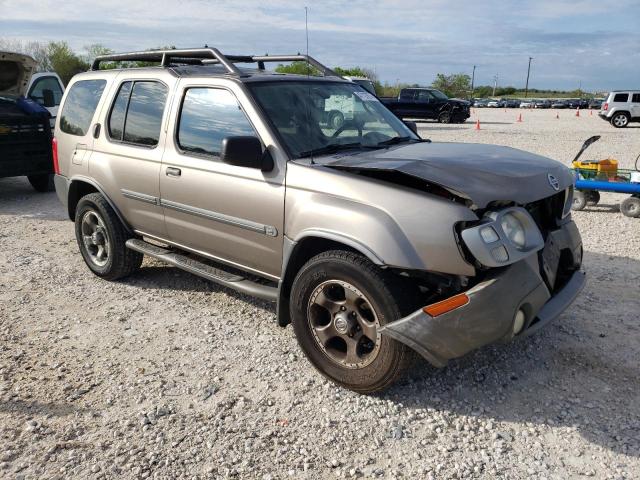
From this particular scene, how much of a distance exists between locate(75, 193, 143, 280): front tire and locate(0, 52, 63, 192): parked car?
15.3ft

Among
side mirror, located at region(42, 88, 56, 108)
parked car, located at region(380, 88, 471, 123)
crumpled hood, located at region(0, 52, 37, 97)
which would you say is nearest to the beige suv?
crumpled hood, located at region(0, 52, 37, 97)

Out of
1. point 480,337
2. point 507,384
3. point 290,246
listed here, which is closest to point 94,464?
point 290,246

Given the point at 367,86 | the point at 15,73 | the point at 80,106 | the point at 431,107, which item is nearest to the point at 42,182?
the point at 15,73

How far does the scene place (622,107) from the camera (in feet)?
85.2

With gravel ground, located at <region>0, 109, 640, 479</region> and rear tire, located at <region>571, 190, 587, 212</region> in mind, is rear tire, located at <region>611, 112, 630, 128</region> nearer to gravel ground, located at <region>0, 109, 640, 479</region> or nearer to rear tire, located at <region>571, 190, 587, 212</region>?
rear tire, located at <region>571, 190, 587, 212</region>

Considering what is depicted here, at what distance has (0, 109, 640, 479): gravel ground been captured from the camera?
293cm

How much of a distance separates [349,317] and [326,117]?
65.4 inches

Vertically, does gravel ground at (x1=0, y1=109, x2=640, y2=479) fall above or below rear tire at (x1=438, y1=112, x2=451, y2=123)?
below

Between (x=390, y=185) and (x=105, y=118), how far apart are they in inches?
126

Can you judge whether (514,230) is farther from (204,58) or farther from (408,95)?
(408,95)

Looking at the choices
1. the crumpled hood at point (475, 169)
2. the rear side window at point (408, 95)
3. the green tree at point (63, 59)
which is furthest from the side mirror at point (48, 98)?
the green tree at point (63, 59)

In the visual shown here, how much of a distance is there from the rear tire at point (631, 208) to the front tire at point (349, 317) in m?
5.77

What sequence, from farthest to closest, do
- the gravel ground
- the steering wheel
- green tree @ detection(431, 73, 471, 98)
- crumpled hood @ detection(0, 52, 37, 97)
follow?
green tree @ detection(431, 73, 471, 98) → crumpled hood @ detection(0, 52, 37, 97) → the steering wheel → the gravel ground

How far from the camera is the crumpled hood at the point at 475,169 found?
3.15 meters
